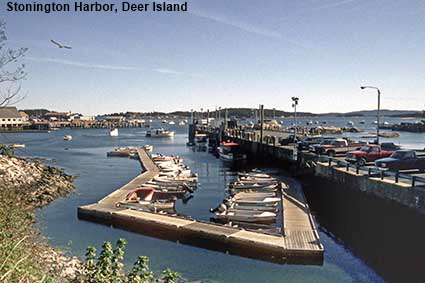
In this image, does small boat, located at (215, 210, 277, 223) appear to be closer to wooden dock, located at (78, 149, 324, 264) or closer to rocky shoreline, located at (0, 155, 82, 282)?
wooden dock, located at (78, 149, 324, 264)

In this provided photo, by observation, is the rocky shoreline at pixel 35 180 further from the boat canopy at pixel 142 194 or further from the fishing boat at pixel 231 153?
the fishing boat at pixel 231 153

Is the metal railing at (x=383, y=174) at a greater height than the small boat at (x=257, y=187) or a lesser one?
greater

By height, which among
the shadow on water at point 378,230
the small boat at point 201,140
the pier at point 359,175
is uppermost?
the pier at point 359,175

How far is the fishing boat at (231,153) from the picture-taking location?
2420 inches

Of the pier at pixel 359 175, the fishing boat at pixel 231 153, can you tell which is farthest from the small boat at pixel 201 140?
the pier at pixel 359 175

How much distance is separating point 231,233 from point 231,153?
4260 centimetres

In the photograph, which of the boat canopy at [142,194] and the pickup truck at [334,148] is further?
the pickup truck at [334,148]

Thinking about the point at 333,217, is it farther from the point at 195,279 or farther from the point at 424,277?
the point at 195,279

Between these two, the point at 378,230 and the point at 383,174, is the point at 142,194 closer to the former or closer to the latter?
→ the point at 378,230

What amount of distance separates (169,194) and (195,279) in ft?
54.3

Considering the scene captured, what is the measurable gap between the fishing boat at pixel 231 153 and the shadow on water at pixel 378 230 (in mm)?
30921

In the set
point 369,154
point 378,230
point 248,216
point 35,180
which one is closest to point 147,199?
point 248,216

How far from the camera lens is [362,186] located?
2505cm

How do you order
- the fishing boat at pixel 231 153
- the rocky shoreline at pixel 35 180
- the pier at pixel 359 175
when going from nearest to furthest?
1. the pier at pixel 359 175
2. the rocky shoreline at pixel 35 180
3. the fishing boat at pixel 231 153
